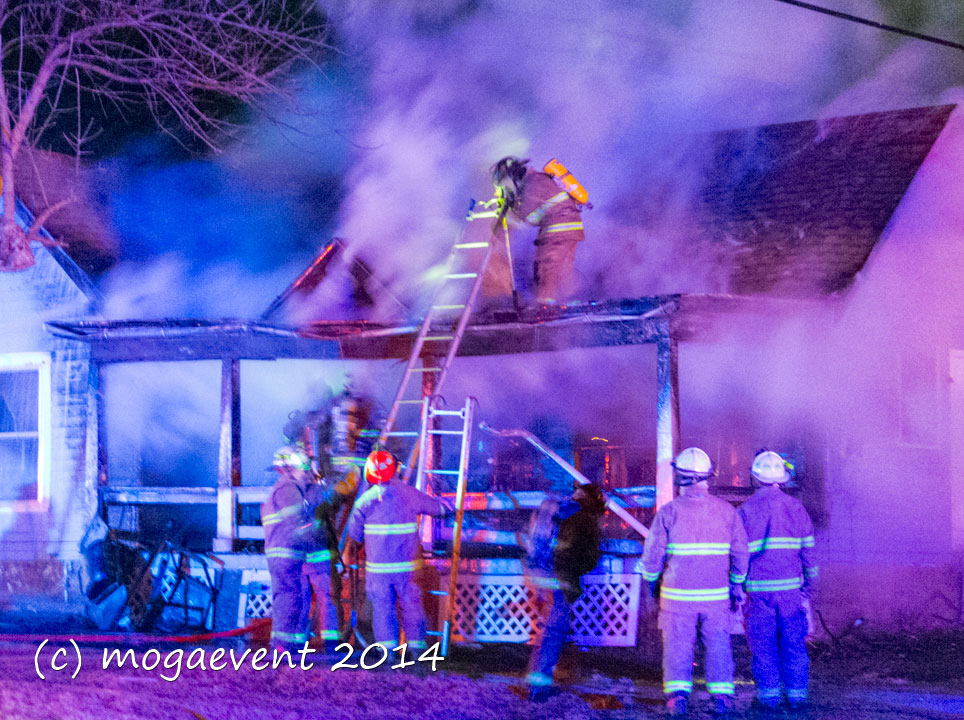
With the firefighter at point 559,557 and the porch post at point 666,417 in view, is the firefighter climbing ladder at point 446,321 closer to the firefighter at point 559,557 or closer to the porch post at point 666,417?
the firefighter at point 559,557

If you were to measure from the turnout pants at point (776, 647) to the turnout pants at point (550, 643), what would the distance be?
4.39ft

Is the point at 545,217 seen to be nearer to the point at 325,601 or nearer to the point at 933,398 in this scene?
the point at 325,601

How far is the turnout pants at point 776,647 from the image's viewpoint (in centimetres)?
588

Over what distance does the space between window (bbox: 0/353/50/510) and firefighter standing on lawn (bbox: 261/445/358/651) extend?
4.82m

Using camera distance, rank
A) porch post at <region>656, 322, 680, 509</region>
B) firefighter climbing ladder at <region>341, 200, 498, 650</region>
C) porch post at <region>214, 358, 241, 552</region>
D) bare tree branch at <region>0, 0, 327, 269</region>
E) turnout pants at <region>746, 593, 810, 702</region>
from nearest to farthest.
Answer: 1. turnout pants at <region>746, 593, 810, 702</region>
2. porch post at <region>656, 322, 680, 509</region>
3. firefighter climbing ladder at <region>341, 200, 498, 650</region>
4. porch post at <region>214, 358, 241, 552</region>
5. bare tree branch at <region>0, 0, 327, 269</region>

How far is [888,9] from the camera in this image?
12.5m

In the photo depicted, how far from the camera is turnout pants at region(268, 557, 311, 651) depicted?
700 cm

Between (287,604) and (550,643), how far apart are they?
2277 mm

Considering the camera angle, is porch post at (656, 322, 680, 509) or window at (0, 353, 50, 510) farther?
window at (0, 353, 50, 510)

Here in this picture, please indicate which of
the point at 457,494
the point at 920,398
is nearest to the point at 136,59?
the point at 457,494

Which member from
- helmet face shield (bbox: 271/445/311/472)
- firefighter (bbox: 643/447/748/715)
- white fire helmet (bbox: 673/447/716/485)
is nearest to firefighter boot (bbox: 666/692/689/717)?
firefighter (bbox: 643/447/748/715)

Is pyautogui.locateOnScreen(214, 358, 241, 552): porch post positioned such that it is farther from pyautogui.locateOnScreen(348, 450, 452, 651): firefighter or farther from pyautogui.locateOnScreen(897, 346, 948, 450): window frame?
pyautogui.locateOnScreen(897, 346, 948, 450): window frame

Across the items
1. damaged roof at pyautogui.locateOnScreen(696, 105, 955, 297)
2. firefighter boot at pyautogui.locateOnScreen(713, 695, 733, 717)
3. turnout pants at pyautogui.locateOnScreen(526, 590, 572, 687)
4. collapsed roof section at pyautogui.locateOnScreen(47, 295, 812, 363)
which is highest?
damaged roof at pyautogui.locateOnScreen(696, 105, 955, 297)

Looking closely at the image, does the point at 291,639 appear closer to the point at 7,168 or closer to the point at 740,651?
the point at 740,651
